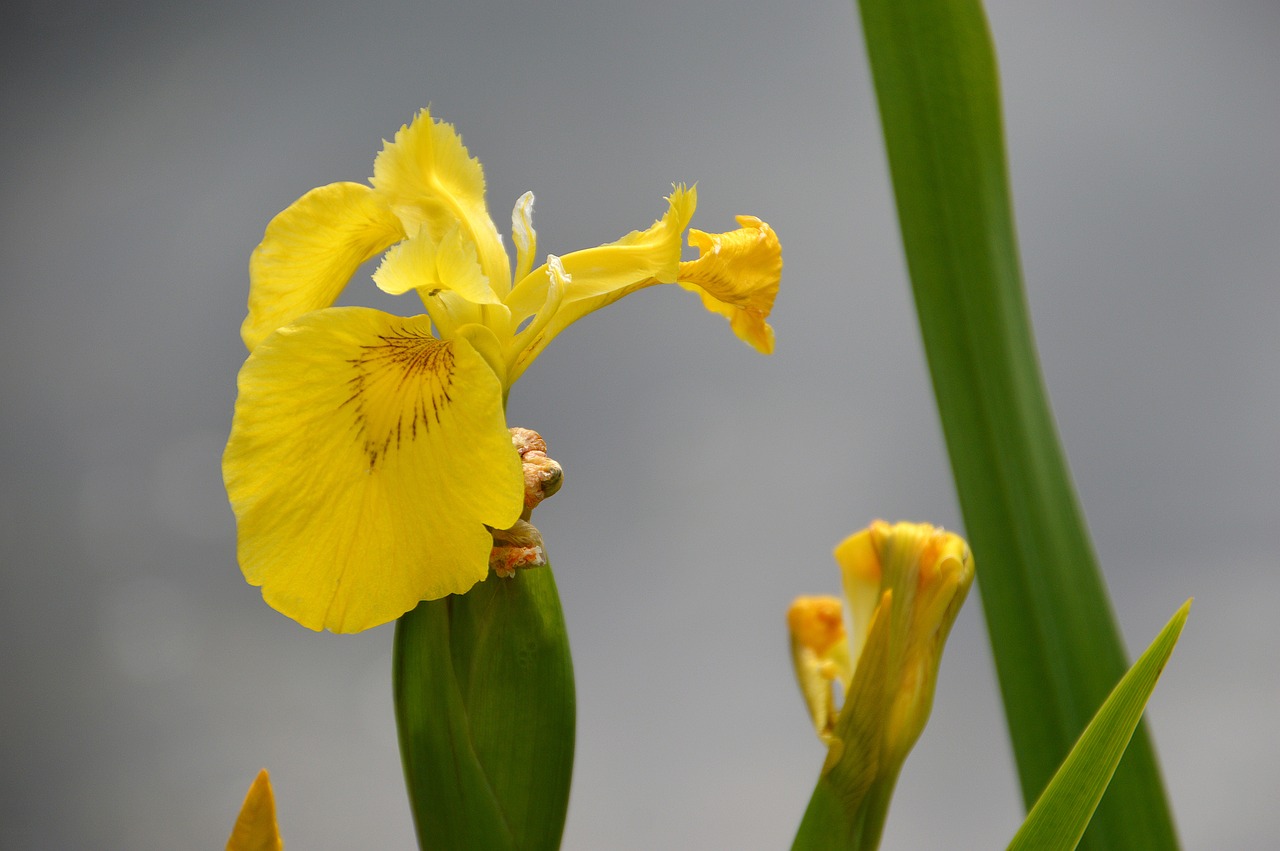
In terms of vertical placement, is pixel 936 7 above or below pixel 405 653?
above

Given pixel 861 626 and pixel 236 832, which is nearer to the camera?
pixel 236 832

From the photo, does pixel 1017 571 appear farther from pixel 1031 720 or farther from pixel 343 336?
pixel 343 336

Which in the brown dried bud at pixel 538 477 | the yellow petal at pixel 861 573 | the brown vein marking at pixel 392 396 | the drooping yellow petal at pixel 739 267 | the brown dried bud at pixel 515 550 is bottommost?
the yellow petal at pixel 861 573

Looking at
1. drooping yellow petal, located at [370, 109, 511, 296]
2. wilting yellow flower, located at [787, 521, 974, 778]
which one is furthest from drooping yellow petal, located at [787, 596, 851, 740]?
drooping yellow petal, located at [370, 109, 511, 296]

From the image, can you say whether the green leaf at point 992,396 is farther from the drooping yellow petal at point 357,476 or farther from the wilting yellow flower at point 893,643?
the drooping yellow petal at point 357,476

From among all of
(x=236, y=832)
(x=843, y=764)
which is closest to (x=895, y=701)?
(x=843, y=764)

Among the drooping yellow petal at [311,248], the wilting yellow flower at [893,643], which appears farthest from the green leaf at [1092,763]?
the drooping yellow petal at [311,248]

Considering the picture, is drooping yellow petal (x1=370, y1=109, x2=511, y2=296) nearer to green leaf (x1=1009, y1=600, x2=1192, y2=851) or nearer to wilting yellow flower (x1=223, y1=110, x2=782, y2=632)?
wilting yellow flower (x1=223, y1=110, x2=782, y2=632)
